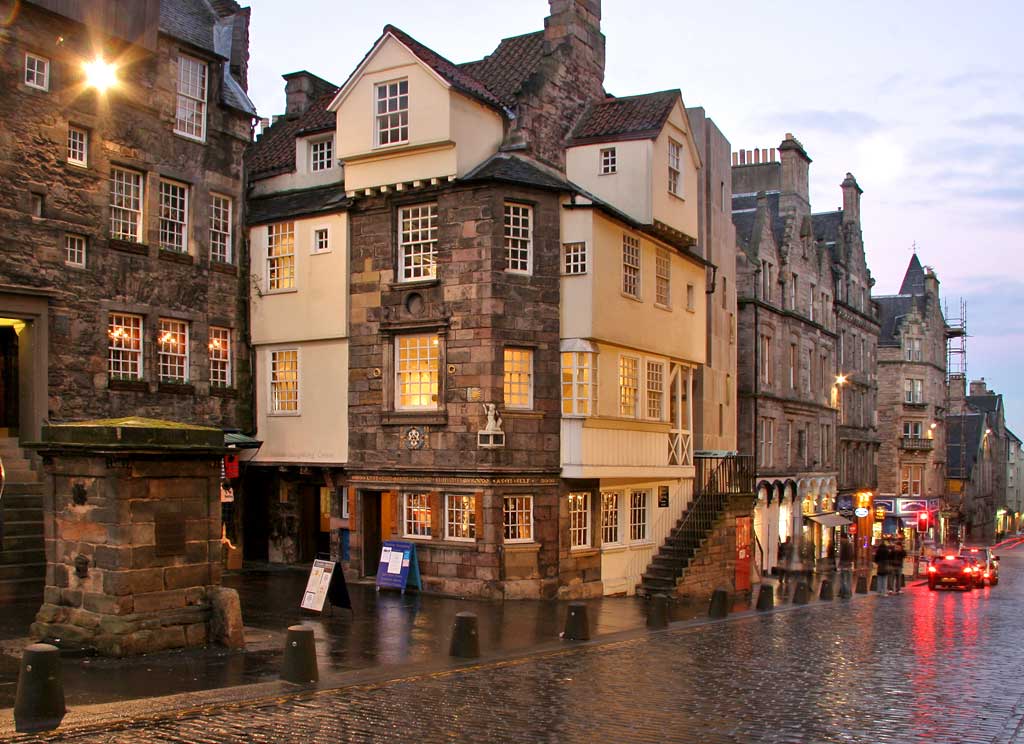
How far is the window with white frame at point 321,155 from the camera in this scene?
2892 cm

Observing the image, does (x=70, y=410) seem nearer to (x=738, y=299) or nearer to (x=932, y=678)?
(x=932, y=678)

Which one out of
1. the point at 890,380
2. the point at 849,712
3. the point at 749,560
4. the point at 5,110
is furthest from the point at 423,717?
the point at 890,380

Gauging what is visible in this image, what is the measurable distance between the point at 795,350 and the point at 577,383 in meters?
23.4

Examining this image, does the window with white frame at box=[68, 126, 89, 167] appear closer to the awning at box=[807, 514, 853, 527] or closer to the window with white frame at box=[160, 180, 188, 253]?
the window with white frame at box=[160, 180, 188, 253]

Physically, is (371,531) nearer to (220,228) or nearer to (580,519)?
(580,519)

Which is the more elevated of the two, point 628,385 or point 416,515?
point 628,385

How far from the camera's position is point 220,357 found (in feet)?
94.4

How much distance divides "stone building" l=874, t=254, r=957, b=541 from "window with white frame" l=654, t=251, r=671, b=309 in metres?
42.3

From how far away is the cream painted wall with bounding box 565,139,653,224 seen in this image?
27422mm

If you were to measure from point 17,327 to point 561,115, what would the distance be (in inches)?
547

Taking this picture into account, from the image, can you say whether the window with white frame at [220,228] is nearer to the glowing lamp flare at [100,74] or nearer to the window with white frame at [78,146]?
the window with white frame at [78,146]

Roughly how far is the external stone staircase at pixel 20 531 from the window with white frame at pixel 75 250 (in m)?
4.18

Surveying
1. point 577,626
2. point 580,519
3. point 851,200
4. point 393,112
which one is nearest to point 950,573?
point 580,519

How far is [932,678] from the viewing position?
1580 cm
